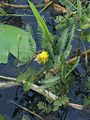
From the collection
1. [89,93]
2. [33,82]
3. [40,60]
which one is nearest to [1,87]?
[33,82]

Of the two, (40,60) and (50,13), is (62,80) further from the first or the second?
(50,13)

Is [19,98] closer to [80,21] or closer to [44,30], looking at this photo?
[44,30]

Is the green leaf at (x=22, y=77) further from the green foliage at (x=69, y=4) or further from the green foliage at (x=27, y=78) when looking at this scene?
the green foliage at (x=69, y=4)

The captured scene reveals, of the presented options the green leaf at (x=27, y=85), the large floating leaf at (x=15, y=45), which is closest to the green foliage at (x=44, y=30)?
the large floating leaf at (x=15, y=45)

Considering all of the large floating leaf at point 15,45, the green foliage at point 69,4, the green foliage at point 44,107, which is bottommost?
the green foliage at point 44,107

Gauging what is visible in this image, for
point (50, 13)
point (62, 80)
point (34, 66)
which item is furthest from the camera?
point (50, 13)

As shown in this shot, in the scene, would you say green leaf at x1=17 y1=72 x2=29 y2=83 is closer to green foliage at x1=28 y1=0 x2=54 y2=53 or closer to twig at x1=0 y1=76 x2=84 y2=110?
twig at x1=0 y1=76 x2=84 y2=110

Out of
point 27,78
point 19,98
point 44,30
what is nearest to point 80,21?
point 44,30

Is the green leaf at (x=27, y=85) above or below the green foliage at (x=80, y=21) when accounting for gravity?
below
